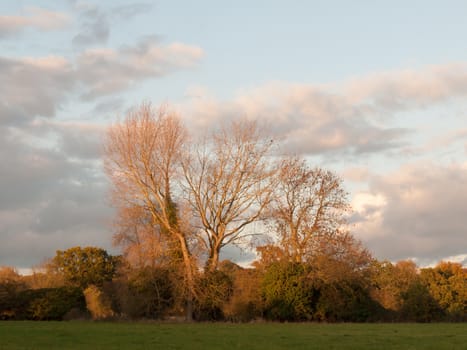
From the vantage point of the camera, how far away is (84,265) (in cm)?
5322

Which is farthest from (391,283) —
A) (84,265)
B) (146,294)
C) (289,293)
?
(84,265)

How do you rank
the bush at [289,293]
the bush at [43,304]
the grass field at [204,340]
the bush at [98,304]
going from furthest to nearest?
the bush at [43,304] < the bush at [289,293] < the bush at [98,304] < the grass field at [204,340]

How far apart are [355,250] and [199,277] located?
9.74m

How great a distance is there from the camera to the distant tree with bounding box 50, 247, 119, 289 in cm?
5222

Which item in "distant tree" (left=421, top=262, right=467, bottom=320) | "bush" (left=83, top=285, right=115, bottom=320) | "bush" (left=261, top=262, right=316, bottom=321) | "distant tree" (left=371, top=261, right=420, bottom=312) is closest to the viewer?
"bush" (left=83, top=285, right=115, bottom=320)

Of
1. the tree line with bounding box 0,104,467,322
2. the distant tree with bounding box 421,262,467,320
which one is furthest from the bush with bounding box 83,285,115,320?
the distant tree with bounding box 421,262,467,320

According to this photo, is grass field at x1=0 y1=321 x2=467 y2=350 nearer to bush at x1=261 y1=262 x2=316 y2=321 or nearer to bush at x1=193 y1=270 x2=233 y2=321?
bush at x1=193 y1=270 x2=233 y2=321

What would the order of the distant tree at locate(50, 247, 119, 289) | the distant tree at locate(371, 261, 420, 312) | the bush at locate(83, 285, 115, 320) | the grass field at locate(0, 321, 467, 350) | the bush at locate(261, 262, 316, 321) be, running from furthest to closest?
the distant tree at locate(50, 247, 119, 289)
the distant tree at locate(371, 261, 420, 312)
the bush at locate(261, 262, 316, 321)
the bush at locate(83, 285, 115, 320)
the grass field at locate(0, 321, 467, 350)

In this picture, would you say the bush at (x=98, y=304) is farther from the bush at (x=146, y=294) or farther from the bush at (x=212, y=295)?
the bush at (x=212, y=295)

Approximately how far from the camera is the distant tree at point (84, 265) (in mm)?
52219

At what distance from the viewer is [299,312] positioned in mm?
38688

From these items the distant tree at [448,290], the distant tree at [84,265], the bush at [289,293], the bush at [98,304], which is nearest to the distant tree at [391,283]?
the distant tree at [448,290]

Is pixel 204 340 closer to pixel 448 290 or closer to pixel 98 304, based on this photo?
pixel 98 304

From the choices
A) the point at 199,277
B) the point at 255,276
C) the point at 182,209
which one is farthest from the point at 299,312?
the point at 182,209
